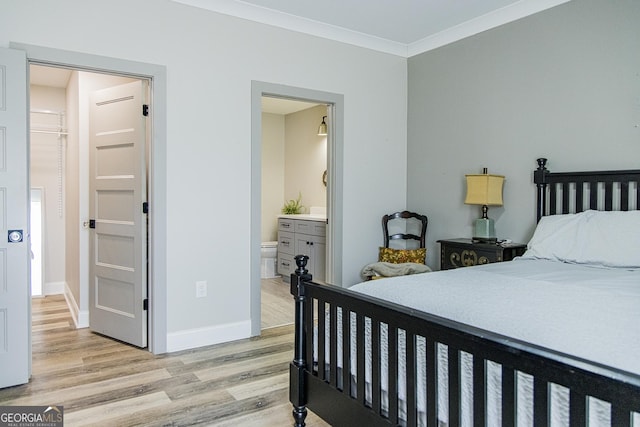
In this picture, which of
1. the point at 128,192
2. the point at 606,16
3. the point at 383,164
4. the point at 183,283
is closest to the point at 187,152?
the point at 128,192

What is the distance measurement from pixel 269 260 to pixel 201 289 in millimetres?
2879

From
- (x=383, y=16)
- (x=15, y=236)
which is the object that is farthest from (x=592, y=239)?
(x=15, y=236)

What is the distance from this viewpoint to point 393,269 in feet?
12.5

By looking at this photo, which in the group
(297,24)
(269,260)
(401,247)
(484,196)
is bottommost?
(269,260)

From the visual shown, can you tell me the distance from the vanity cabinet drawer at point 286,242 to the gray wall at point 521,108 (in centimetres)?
190

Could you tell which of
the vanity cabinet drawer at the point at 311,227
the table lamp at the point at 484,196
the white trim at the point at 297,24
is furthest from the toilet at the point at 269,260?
the table lamp at the point at 484,196

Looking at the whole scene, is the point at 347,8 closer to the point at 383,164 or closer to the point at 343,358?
the point at 383,164

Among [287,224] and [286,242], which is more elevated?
[287,224]

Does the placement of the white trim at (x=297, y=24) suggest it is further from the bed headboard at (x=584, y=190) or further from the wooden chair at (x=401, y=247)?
the bed headboard at (x=584, y=190)

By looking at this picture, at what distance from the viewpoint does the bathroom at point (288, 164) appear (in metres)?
6.27

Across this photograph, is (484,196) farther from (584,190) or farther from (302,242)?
(302,242)

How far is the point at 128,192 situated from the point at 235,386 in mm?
1727

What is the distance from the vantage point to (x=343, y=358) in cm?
190

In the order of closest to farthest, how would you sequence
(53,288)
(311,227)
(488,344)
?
(488,344), (53,288), (311,227)
